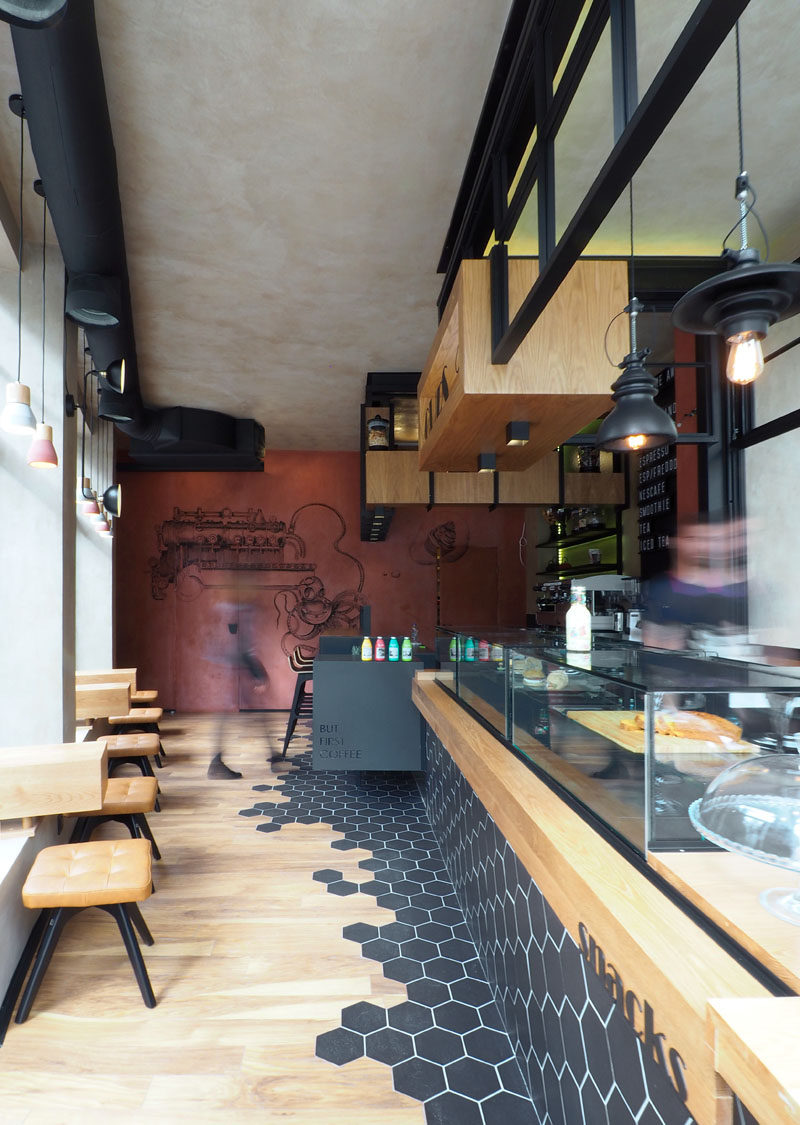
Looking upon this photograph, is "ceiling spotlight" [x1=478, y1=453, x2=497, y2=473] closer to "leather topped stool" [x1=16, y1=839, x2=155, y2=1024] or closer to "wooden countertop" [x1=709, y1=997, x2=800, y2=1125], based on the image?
"leather topped stool" [x1=16, y1=839, x2=155, y2=1024]

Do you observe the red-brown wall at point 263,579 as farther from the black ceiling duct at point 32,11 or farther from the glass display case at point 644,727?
the black ceiling duct at point 32,11

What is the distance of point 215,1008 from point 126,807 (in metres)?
1.15

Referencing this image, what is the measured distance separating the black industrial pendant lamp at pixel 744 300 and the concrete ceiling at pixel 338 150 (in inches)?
39.4

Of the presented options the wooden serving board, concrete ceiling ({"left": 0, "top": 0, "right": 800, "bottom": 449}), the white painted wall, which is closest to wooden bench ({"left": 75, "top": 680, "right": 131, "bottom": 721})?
the white painted wall

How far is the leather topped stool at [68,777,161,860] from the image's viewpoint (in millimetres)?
3244

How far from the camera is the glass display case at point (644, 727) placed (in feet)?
4.02

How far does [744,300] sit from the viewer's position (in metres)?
1.77

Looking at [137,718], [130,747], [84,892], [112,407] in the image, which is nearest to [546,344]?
[84,892]

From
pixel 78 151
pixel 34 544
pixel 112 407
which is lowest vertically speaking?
pixel 34 544

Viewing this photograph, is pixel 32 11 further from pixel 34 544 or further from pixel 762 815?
pixel 34 544

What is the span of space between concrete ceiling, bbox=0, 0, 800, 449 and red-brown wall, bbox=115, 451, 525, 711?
385 cm

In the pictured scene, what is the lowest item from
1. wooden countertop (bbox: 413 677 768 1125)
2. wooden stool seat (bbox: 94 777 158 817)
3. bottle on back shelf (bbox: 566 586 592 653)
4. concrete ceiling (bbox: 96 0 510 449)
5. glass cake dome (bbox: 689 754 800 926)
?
wooden stool seat (bbox: 94 777 158 817)

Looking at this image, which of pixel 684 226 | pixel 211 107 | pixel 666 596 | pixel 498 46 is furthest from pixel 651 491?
pixel 211 107

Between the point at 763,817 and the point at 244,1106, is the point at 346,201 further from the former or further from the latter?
the point at 244,1106
